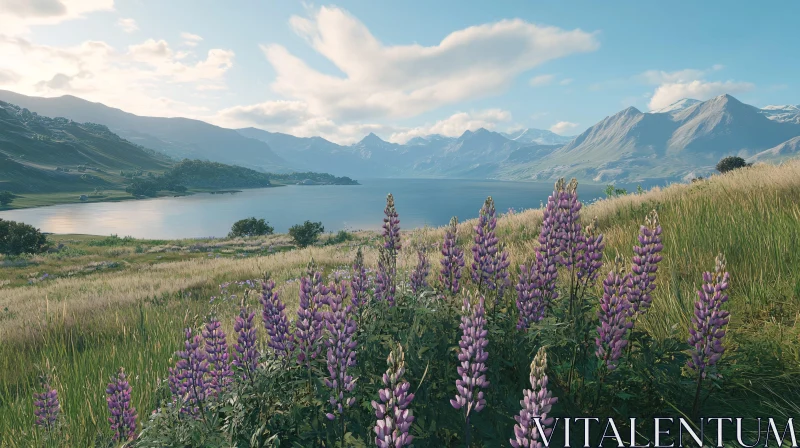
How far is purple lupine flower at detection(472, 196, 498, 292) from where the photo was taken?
3604 mm

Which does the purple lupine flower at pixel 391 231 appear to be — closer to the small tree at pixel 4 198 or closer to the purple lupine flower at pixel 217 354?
the purple lupine flower at pixel 217 354

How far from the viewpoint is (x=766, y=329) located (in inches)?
135

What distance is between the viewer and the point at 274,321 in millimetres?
2826

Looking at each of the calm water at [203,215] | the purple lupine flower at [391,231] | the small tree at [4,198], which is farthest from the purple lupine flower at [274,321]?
the small tree at [4,198]

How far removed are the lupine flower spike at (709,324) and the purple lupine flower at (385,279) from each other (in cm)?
242

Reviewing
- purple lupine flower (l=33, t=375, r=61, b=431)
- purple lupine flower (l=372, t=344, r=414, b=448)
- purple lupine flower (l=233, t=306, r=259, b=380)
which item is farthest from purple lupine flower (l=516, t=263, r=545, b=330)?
purple lupine flower (l=33, t=375, r=61, b=431)

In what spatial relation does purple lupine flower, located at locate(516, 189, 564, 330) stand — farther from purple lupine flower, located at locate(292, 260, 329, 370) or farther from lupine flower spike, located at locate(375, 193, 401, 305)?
purple lupine flower, located at locate(292, 260, 329, 370)

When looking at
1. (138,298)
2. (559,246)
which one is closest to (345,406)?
(559,246)

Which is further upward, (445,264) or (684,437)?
(445,264)

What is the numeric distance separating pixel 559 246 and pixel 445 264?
3.45 ft

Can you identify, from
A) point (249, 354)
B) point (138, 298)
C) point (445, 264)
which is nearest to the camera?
point (249, 354)

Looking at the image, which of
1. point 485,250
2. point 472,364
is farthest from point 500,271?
point 472,364

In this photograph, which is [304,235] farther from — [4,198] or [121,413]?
[4,198]

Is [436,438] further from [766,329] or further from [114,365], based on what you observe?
[114,365]
